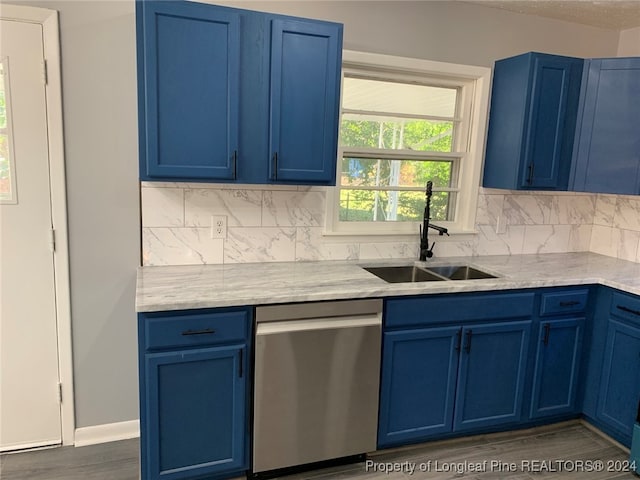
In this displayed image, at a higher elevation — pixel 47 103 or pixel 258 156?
pixel 47 103

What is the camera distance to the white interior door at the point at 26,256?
2.15 m

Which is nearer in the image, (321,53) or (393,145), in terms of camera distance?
(321,53)

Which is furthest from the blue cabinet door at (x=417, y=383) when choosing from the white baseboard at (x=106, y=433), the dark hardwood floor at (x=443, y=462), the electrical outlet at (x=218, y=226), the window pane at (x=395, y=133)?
the white baseboard at (x=106, y=433)

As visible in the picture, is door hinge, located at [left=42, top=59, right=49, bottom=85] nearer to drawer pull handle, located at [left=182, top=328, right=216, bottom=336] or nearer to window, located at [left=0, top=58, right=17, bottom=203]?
window, located at [left=0, top=58, right=17, bottom=203]

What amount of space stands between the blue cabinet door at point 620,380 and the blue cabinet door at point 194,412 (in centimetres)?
207

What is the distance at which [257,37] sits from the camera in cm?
220

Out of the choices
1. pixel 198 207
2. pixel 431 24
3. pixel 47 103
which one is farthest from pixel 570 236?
pixel 47 103

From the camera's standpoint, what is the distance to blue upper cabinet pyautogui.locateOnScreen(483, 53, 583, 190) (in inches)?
109

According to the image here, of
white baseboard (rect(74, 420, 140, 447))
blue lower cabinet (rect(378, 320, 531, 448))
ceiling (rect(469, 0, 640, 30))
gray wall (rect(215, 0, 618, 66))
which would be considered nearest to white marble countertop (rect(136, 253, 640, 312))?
blue lower cabinet (rect(378, 320, 531, 448))

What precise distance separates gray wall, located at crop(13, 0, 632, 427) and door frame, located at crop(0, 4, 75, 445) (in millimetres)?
33

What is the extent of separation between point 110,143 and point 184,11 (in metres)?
0.76

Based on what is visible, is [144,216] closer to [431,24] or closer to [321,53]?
[321,53]

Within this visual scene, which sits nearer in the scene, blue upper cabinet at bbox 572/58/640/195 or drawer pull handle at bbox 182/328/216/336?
drawer pull handle at bbox 182/328/216/336

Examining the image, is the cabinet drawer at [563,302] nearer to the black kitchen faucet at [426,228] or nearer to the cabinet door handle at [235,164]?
the black kitchen faucet at [426,228]
